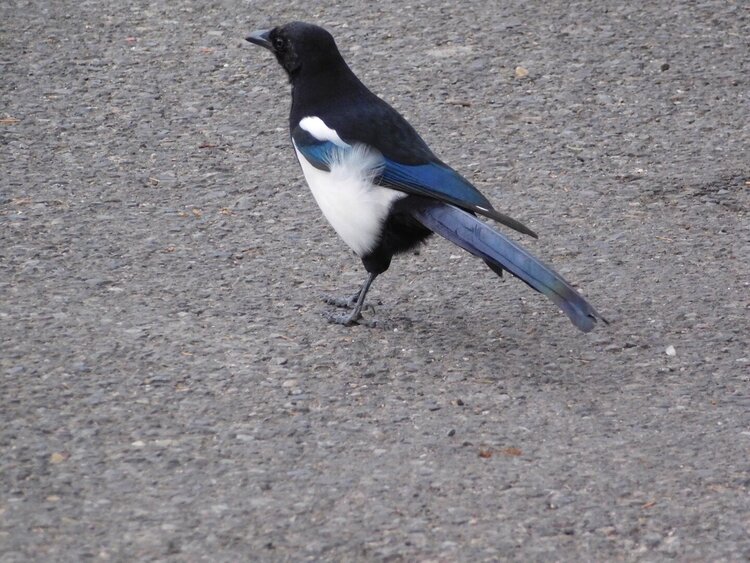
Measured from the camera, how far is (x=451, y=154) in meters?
5.16

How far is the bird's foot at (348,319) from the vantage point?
3.98 meters

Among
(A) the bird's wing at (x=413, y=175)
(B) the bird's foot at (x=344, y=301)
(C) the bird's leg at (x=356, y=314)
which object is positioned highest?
(A) the bird's wing at (x=413, y=175)

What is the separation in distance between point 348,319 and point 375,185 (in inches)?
17.4

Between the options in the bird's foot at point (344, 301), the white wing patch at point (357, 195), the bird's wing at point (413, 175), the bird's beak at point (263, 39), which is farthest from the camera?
the bird's beak at point (263, 39)

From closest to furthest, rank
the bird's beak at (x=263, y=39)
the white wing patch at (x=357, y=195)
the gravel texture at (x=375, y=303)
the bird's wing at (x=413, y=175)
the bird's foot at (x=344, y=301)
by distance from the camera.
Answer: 1. the gravel texture at (x=375, y=303)
2. the bird's wing at (x=413, y=175)
3. the white wing patch at (x=357, y=195)
4. the bird's foot at (x=344, y=301)
5. the bird's beak at (x=263, y=39)

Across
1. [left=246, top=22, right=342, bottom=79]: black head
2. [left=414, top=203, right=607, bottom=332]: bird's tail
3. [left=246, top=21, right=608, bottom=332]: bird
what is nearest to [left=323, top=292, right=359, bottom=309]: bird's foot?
[left=246, top=21, right=608, bottom=332]: bird

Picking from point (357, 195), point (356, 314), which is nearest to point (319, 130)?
point (357, 195)

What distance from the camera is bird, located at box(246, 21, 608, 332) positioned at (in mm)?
3676

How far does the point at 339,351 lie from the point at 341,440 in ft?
1.82

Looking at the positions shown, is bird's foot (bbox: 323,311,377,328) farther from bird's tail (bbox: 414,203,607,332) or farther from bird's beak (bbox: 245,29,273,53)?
bird's beak (bbox: 245,29,273,53)

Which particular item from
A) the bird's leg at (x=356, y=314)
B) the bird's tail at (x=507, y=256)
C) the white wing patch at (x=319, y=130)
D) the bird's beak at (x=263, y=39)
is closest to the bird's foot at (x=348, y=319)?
the bird's leg at (x=356, y=314)

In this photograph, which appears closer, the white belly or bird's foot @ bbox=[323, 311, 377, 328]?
the white belly

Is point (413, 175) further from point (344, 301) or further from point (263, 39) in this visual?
point (263, 39)

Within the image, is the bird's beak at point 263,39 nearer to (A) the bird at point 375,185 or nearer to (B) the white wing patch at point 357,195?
(A) the bird at point 375,185
